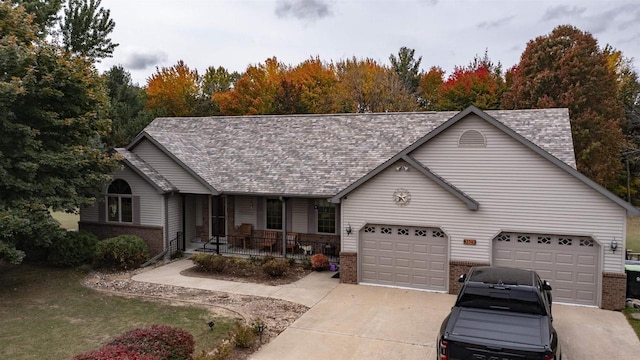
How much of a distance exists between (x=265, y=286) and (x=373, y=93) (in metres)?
32.3

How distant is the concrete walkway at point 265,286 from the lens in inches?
572

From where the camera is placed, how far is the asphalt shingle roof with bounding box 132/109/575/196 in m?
18.3

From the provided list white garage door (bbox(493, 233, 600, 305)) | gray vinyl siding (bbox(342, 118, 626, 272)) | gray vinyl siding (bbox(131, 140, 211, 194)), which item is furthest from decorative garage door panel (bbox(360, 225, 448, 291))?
gray vinyl siding (bbox(131, 140, 211, 194))

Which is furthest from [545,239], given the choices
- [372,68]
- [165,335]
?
[372,68]

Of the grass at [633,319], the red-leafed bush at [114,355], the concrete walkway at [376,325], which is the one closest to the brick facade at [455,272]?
the concrete walkway at [376,325]

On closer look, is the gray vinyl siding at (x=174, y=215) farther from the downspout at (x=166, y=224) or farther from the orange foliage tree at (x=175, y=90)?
the orange foliage tree at (x=175, y=90)

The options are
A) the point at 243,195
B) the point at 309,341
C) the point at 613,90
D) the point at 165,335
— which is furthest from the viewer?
the point at 613,90

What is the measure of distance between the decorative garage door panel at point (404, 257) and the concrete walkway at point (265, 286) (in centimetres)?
158

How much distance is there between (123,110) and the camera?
3738 cm

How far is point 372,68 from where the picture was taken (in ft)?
155

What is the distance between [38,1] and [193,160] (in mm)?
10864

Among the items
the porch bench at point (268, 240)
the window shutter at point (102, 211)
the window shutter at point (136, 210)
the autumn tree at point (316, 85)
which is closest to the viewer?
the window shutter at point (136, 210)

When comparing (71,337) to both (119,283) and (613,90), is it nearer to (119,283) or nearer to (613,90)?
(119,283)

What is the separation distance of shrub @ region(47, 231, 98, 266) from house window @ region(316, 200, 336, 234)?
30.8 ft
